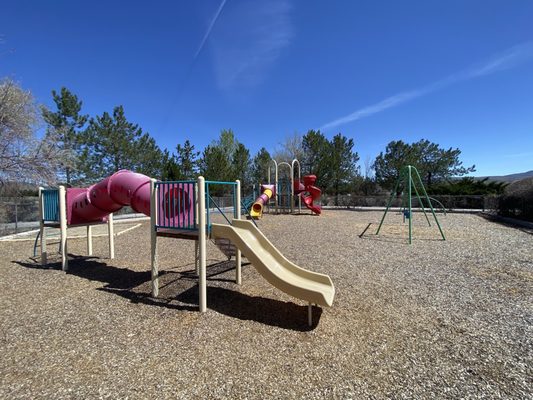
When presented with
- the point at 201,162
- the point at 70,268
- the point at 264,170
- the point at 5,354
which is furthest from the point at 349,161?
the point at 5,354

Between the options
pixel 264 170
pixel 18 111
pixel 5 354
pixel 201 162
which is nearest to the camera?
pixel 5 354

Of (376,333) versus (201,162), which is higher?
(201,162)

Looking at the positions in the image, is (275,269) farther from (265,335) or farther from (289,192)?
(289,192)

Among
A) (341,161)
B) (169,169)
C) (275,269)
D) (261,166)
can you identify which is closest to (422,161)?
(341,161)

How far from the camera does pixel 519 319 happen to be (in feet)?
11.7

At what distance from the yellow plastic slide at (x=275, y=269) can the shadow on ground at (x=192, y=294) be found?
1.18 ft

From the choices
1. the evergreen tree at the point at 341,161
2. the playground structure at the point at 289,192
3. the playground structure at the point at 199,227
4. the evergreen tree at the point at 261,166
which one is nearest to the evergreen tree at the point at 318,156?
the evergreen tree at the point at 341,161

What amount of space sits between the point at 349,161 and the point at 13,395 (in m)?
32.5

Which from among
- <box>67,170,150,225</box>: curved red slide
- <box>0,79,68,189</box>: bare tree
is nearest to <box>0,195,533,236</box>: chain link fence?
<box>0,79,68,189</box>: bare tree

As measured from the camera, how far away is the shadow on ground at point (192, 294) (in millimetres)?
3762

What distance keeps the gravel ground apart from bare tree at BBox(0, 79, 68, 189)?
871cm

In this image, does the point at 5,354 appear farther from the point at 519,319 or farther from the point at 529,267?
the point at 529,267

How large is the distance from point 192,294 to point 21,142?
13.3m

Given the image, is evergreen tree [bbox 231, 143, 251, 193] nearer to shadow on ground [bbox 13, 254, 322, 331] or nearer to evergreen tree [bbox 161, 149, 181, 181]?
evergreen tree [bbox 161, 149, 181, 181]
